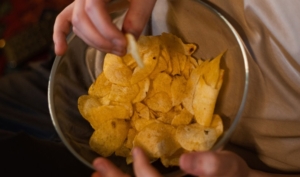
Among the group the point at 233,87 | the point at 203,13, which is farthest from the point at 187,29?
the point at 233,87

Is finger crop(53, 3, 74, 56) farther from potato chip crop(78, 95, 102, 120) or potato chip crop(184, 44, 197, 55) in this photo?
potato chip crop(184, 44, 197, 55)

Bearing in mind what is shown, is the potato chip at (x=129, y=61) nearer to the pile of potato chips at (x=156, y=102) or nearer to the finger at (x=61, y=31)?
the pile of potato chips at (x=156, y=102)

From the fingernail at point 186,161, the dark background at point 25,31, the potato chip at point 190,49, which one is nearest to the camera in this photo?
the fingernail at point 186,161

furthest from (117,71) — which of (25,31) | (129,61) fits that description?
(25,31)

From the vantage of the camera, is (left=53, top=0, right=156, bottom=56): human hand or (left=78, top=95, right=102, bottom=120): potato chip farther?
(left=78, top=95, right=102, bottom=120): potato chip

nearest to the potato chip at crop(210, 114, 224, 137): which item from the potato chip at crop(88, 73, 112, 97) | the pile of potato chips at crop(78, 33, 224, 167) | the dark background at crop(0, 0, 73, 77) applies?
the pile of potato chips at crop(78, 33, 224, 167)

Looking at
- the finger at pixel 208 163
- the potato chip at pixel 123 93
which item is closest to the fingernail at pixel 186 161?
the finger at pixel 208 163
